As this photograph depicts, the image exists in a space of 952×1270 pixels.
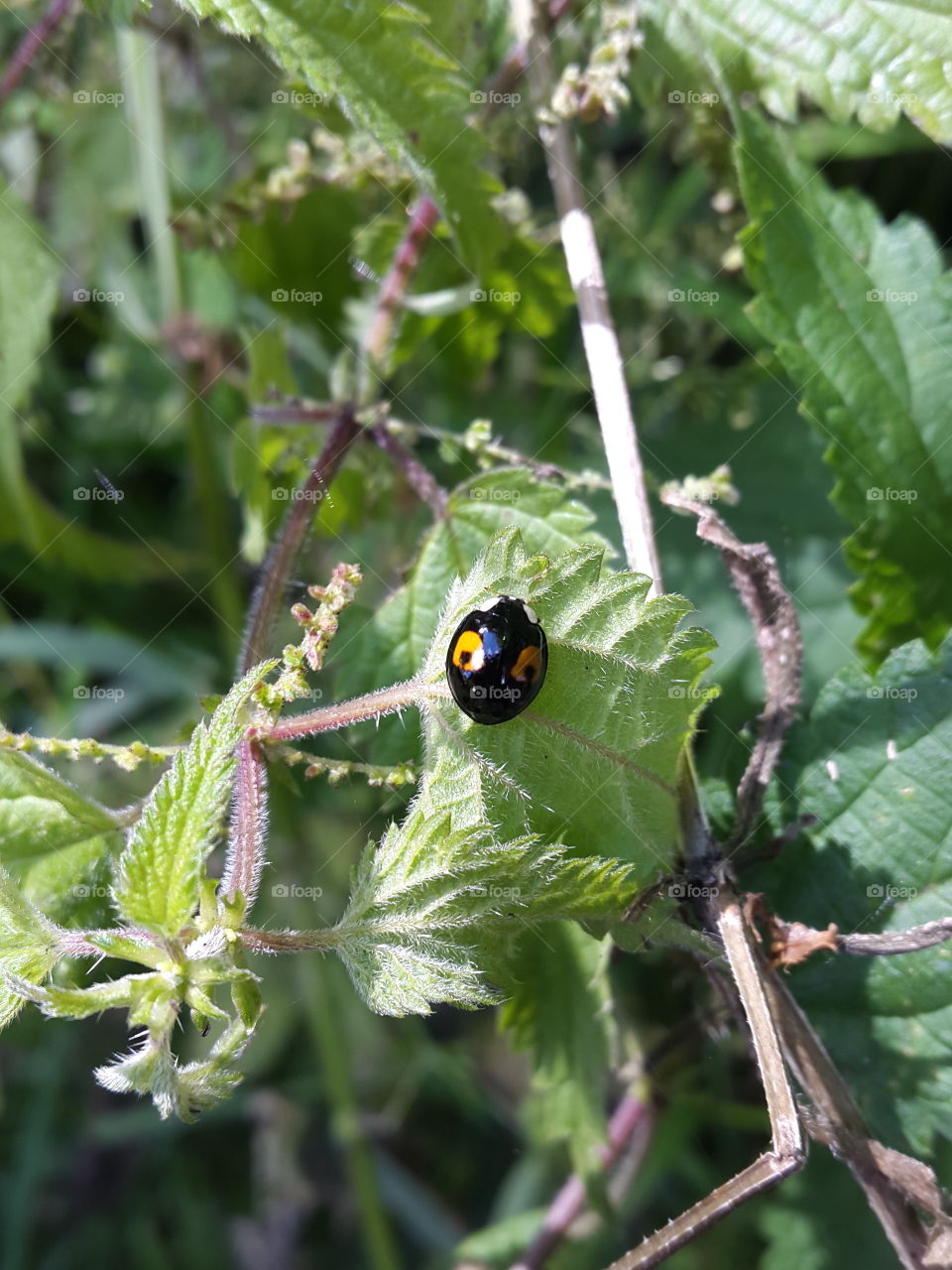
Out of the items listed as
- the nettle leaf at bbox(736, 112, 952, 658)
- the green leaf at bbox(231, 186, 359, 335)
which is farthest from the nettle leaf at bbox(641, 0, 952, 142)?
the green leaf at bbox(231, 186, 359, 335)

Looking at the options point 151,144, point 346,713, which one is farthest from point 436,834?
point 151,144

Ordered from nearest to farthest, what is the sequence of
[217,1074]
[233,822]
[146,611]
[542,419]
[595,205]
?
[217,1074]
[233,822]
[595,205]
[542,419]
[146,611]

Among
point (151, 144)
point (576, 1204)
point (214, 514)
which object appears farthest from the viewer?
point (214, 514)

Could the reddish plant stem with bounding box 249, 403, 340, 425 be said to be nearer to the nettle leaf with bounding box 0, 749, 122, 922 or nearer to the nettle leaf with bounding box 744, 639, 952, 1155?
the nettle leaf with bounding box 0, 749, 122, 922

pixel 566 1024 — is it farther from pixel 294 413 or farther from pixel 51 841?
pixel 294 413

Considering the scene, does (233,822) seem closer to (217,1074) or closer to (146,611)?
(217,1074)

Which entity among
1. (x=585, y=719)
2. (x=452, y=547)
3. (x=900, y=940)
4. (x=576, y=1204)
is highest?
(x=452, y=547)

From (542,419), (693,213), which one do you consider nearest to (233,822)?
(542,419)
